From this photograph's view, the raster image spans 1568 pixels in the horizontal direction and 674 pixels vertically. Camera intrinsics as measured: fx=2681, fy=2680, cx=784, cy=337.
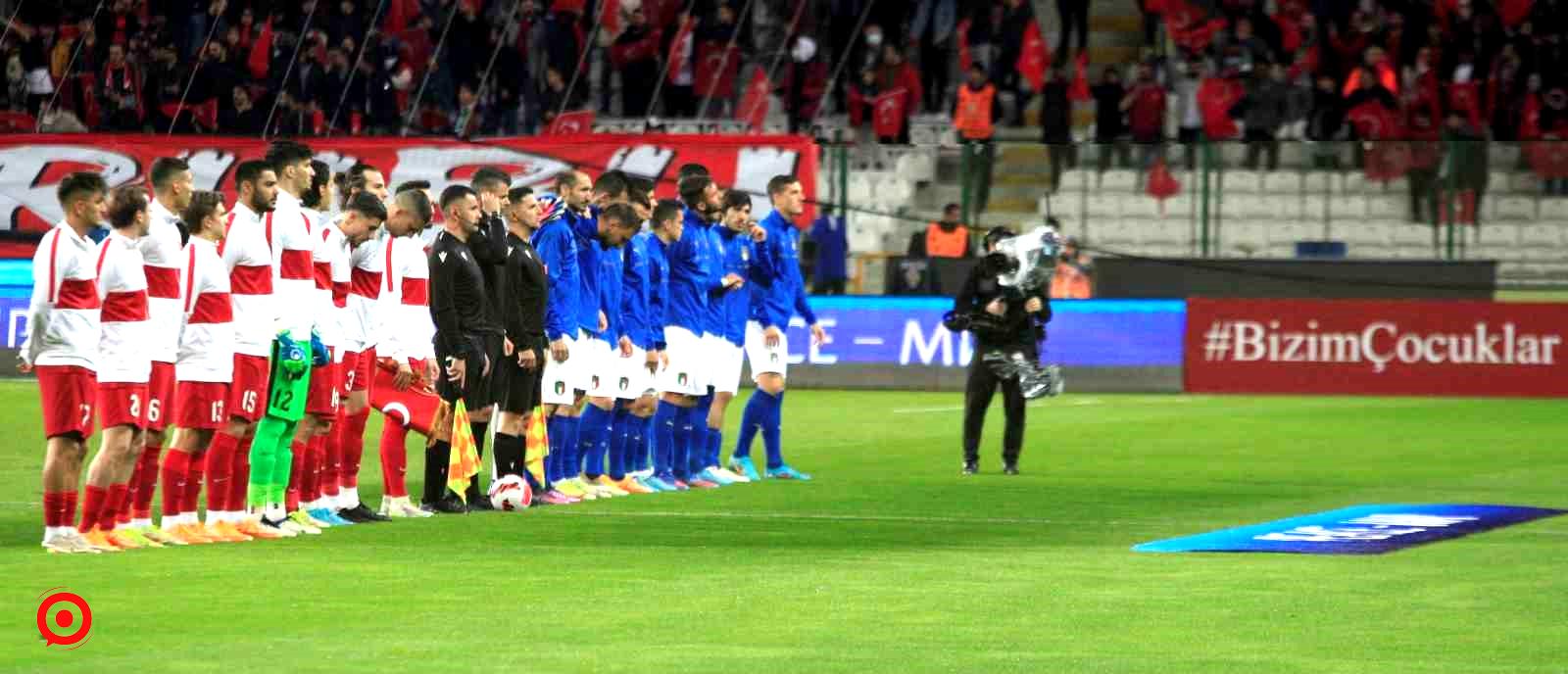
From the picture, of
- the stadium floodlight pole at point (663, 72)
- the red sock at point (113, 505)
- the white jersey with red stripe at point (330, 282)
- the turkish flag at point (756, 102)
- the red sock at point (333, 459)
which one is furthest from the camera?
the turkish flag at point (756, 102)

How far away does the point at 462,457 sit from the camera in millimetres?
15609

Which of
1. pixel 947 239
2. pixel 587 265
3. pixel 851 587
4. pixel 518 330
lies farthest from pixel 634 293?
pixel 947 239

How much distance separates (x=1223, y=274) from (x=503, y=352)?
17154 mm

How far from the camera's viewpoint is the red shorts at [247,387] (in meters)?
13.5

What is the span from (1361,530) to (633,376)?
5.18m

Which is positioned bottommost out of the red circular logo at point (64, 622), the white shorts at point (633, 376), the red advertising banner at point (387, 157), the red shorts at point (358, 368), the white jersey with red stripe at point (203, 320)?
the red circular logo at point (64, 622)

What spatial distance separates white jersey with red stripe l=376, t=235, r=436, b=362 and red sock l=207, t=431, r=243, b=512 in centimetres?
157

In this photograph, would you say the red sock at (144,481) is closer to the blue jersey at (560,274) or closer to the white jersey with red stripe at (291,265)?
the white jersey with red stripe at (291,265)

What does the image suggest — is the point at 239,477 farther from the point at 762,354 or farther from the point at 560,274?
the point at 762,354

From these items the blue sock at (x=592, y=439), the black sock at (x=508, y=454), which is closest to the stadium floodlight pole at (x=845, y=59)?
the blue sock at (x=592, y=439)

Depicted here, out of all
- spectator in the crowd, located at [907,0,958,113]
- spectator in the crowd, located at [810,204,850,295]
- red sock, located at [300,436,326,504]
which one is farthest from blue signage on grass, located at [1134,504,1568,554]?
spectator in the crowd, located at [907,0,958,113]

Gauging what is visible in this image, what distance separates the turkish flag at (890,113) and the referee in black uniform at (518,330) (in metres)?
19.7

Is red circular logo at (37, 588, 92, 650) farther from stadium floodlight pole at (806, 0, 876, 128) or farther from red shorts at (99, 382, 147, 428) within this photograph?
stadium floodlight pole at (806, 0, 876, 128)

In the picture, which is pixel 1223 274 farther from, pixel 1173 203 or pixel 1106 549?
pixel 1106 549
